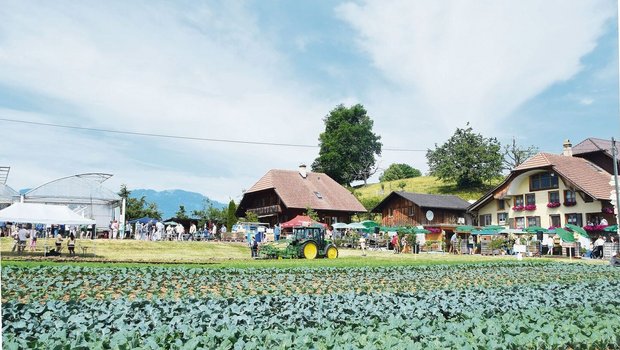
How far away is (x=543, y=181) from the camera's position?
4644 centimetres

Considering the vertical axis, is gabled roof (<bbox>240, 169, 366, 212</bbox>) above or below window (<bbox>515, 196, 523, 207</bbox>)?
above

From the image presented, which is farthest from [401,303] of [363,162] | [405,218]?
[363,162]

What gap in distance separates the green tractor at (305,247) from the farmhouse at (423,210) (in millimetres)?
26171

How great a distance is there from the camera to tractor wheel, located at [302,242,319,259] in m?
26.6

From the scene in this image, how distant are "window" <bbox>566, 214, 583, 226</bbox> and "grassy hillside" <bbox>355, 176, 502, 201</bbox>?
27.1 m

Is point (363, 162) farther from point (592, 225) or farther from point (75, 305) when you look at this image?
point (75, 305)

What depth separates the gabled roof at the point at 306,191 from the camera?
182ft

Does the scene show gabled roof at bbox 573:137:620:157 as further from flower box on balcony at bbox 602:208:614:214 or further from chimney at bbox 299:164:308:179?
chimney at bbox 299:164:308:179

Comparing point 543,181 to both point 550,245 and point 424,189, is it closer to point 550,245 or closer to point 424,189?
point 550,245

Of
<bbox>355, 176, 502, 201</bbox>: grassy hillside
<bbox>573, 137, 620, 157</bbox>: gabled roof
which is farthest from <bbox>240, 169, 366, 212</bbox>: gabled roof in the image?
<bbox>573, 137, 620, 157</bbox>: gabled roof

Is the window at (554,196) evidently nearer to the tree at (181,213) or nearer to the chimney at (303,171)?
the chimney at (303,171)

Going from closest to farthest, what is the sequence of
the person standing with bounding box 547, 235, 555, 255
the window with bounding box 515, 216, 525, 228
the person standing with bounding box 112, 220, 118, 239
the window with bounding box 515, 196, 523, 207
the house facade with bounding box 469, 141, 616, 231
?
the person standing with bounding box 547, 235, 555, 255 < the person standing with bounding box 112, 220, 118, 239 < the house facade with bounding box 469, 141, 616, 231 < the window with bounding box 515, 216, 525, 228 < the window with bounding box 515, 196, 523, 207

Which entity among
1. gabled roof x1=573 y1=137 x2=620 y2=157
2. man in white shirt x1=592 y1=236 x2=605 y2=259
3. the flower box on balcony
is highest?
gabled roof x1=573 y1=137 x2=620 y2=157

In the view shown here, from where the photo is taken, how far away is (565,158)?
1857 inches
